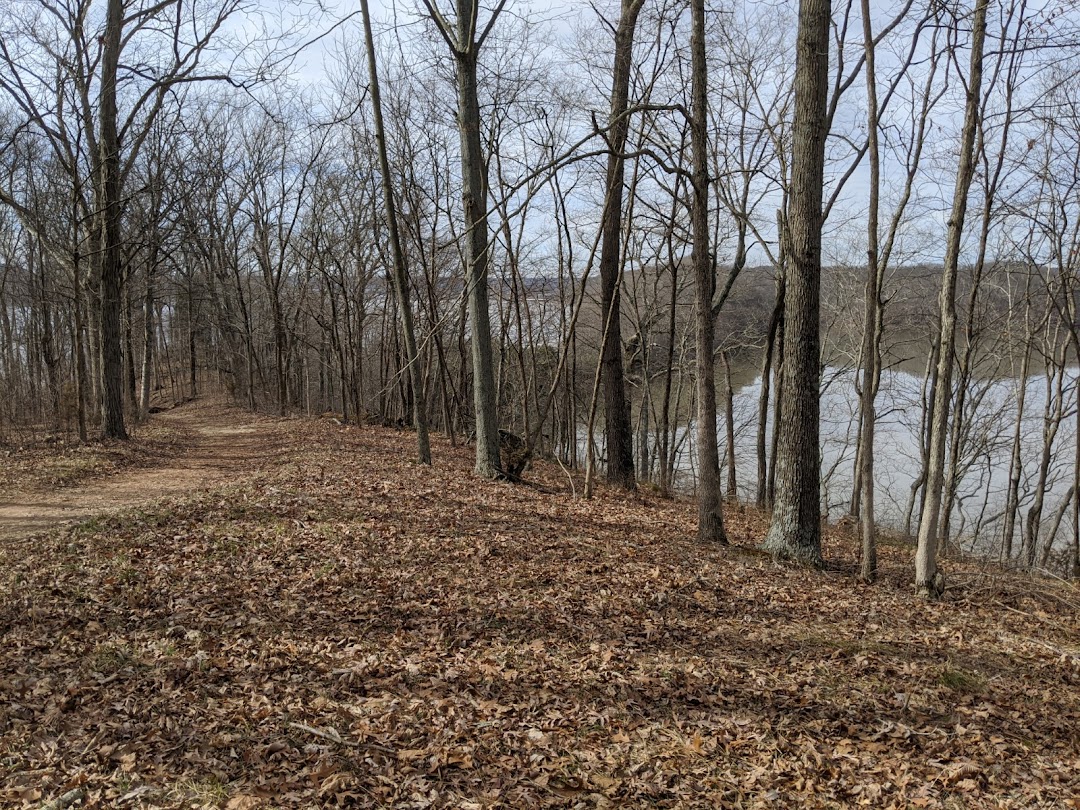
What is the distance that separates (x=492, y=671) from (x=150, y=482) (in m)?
9.38

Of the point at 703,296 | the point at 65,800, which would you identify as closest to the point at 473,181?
the point at 703,296

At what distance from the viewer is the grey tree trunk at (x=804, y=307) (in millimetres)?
7695

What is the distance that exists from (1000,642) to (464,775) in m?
5.00

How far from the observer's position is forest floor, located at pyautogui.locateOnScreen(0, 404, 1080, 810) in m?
3.56

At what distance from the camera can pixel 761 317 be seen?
24578 millimetres

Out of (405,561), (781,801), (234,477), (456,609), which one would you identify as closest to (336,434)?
(234,477)

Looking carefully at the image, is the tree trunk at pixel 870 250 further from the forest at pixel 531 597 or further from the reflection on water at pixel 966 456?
the reflection on water at pixel 966 456

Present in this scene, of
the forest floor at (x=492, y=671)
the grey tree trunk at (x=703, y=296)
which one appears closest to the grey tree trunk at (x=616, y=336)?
the grey tree trunk at (x=703, y=296)

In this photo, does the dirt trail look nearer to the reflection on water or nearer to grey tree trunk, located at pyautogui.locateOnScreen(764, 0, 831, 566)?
grey tree trunk, located at pyautogui.locateOnScreen(764, 0, 831, 566)

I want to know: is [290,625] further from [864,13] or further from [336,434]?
[336,434]

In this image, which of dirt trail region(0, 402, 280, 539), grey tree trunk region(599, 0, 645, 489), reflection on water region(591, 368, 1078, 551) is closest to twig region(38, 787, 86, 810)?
dirt trail region(0, 402, 280, 539)

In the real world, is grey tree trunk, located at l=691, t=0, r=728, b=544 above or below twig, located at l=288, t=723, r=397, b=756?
above

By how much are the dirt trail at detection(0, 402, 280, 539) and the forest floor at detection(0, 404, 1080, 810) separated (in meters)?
0.67

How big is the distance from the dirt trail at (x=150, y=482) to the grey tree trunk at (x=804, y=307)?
341 inches
